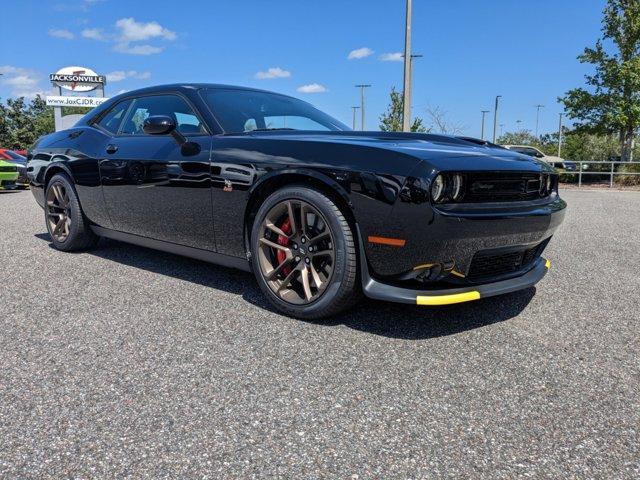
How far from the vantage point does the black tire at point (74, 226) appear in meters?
4.55

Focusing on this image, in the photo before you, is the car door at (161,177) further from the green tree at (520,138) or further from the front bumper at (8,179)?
the green tree at (520,138)

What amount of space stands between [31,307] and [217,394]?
172cm

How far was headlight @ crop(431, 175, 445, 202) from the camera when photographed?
98.0 inches

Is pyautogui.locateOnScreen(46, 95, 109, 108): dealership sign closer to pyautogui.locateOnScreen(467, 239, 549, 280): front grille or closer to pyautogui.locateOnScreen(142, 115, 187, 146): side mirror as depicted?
pyautogui.locateOnScreen(142, 115, 187, 146): side mirror

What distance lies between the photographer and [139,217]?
152 inches

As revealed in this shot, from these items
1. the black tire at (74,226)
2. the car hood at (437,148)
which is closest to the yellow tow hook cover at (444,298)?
Answer: the car hood at (437,148)

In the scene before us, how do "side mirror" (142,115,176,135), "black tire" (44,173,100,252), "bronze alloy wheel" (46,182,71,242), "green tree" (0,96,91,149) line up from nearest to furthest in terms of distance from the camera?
"side mirror" (142,115,176,135) → "black tire" (44,173,100,252) → "bronze alloy wheel" (46,182,71,242) → "green tree" (0,96,91,149)

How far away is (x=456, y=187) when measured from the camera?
101 inches

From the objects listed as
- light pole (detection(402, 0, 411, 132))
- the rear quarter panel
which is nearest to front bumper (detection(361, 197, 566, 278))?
the rear quarter panel

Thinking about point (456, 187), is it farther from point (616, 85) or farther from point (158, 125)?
point (616, 85)

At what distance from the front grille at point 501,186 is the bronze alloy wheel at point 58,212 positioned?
3.57m

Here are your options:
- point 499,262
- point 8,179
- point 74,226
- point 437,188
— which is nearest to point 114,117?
point 74,226

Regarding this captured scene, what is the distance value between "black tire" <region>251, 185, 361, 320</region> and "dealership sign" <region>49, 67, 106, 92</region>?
41.8m

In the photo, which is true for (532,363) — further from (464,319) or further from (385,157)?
(385,157)
